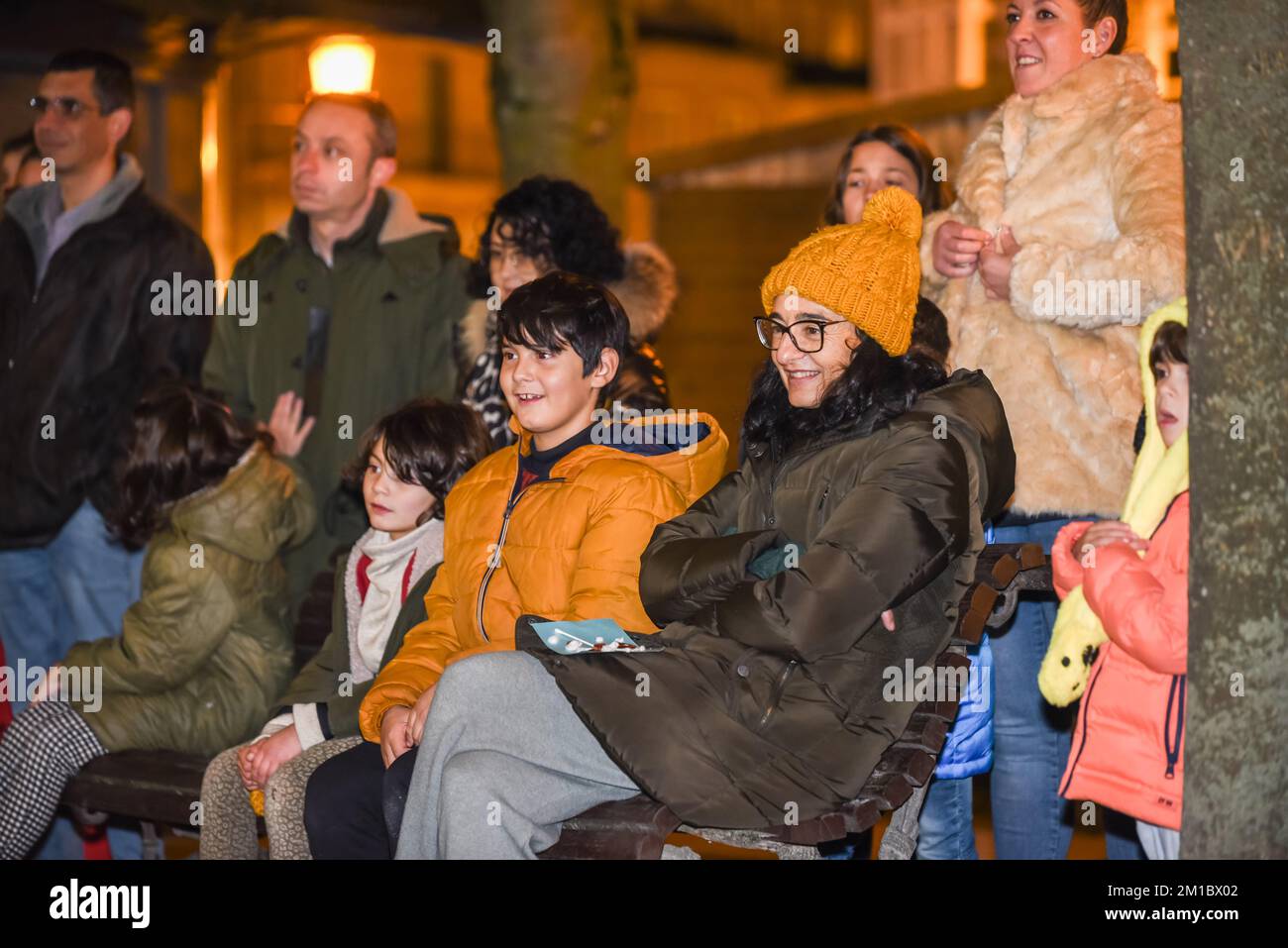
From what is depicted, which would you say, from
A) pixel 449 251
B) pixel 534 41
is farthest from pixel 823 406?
pixel 534 41

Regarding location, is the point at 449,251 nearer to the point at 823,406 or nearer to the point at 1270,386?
the point at 823,406

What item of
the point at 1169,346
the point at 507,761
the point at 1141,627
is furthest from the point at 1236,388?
the point at 507,761

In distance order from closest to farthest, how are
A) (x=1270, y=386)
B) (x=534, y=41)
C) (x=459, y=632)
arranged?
(x=1270, y=386), (x=459, y=632), (x=534, y=41)

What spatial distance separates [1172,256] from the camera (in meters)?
3.80

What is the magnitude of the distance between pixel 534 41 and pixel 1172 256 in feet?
15.5

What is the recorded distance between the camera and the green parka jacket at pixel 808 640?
3.42 m

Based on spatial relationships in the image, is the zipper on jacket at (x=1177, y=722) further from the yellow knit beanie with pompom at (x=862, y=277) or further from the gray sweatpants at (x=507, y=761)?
the gray sweatpants at (x=507, y=761)

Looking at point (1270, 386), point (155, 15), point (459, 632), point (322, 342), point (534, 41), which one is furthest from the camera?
point (155, 15)

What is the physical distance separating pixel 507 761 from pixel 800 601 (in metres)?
0.70

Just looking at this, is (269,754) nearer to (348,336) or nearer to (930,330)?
(348,336)

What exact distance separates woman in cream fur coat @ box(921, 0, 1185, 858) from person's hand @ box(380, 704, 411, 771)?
4.95 ft

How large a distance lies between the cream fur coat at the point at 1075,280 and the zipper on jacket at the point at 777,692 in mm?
973

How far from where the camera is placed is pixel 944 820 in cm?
430

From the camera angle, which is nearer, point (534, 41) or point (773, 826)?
point (773, 826)
